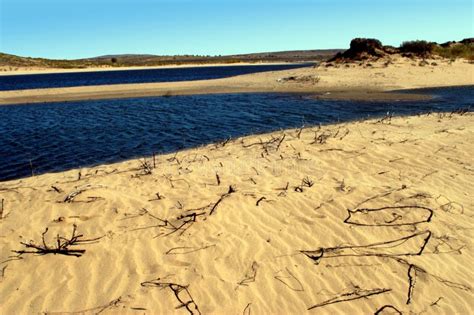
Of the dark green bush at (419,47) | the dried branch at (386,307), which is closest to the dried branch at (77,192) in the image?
the dried branch at (386,307)

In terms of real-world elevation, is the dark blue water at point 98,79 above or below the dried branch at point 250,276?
above

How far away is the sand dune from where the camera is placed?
392 centimetres

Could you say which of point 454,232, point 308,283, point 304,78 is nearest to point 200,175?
point 308,283

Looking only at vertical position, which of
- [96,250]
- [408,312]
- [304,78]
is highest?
[304,78]

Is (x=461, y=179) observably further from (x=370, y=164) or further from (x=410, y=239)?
(x=410, y=239)

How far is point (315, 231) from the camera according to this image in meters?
5.08

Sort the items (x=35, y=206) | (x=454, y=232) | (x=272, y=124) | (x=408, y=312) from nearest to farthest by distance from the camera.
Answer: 1. (x=408, y=312)
2. (x=454, y=232)
3. (x=35, y=206)
4. (x=272, y=124)

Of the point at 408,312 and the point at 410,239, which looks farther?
the point at 410,239

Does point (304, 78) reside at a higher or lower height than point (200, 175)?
higher

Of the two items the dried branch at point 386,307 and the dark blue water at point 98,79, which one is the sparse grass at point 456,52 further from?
the dried branch at point 386,307

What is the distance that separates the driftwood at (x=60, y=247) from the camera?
14.9 ft

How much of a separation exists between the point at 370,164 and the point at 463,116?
6904mm

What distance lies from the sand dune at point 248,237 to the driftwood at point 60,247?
0.03 meters

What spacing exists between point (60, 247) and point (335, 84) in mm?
23979
